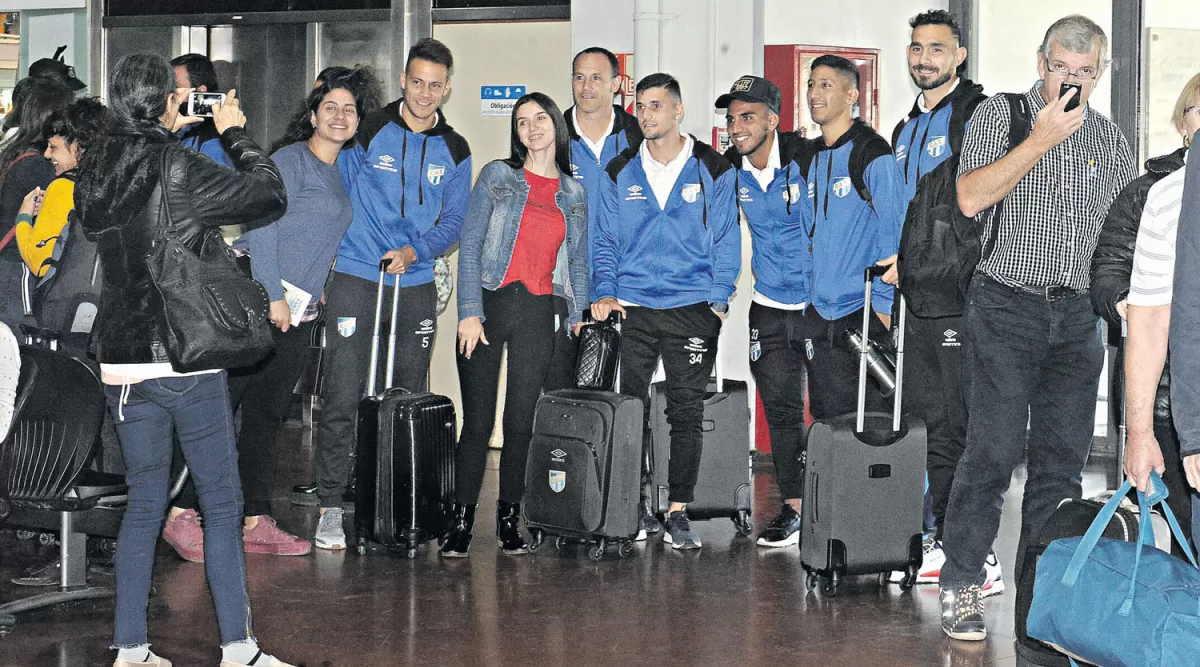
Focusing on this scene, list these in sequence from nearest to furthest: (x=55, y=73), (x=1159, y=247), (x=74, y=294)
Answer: (x=1159, y=247) < (x=74, y=294) < (x=55, y=73)

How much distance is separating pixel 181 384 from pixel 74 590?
1282 millimetres

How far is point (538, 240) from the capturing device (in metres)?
5.12

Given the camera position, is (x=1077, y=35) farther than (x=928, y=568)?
No

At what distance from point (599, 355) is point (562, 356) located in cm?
19

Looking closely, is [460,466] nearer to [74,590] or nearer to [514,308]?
[514,308]

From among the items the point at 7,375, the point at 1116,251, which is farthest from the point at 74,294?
the point at 1116,251

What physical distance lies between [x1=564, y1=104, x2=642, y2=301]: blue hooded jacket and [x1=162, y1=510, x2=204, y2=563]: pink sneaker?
5.62 ft

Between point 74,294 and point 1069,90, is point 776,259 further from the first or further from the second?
point 74,294

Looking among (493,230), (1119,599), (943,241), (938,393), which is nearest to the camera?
(1119,599)

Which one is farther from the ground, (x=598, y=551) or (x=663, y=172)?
(x=663, y=172)

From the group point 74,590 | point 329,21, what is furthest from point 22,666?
point 329,21

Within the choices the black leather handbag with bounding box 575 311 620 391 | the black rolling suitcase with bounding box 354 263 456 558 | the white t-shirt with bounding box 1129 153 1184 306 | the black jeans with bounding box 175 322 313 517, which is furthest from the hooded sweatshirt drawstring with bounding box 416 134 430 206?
the white t-shirt with bounding box 1129 153 1184 306

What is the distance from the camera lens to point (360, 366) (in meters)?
5.30

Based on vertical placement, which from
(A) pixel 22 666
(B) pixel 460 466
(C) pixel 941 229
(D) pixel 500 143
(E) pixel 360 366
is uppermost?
(D) pixel 500 143
